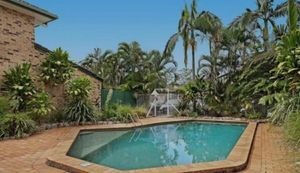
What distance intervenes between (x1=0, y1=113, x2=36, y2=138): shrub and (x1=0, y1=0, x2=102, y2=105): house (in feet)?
6.64

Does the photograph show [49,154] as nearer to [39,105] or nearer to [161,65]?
[39,105]

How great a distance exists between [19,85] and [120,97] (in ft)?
28.1

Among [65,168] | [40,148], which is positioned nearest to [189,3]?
[40,148]

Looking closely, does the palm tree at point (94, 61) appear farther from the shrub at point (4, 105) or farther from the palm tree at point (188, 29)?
the shrub at point (4, 105)

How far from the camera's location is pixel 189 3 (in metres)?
20.0

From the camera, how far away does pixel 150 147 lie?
9.79 metres

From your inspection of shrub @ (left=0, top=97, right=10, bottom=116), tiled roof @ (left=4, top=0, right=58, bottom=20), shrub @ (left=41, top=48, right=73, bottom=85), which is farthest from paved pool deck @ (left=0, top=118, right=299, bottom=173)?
tiled roof @ (left=4, top=0, right=58, bottom=20)

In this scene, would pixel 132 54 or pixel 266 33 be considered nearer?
pixel 266 33

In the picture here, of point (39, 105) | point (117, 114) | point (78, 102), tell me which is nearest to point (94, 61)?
point (117, 114)

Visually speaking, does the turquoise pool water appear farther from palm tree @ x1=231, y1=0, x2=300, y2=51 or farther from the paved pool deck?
palm tree @ x1=231, y1=0, x2=300, y2=51

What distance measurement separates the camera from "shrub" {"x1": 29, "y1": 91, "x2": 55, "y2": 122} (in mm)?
11352

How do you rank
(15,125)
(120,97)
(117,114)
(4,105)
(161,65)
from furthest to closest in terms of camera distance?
1. (161,65)
2. (120,97)
3. (117,114)
4. (4,105)
5. (15,125)

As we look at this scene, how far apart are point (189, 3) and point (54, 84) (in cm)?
1092

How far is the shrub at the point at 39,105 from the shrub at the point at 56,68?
129cm
